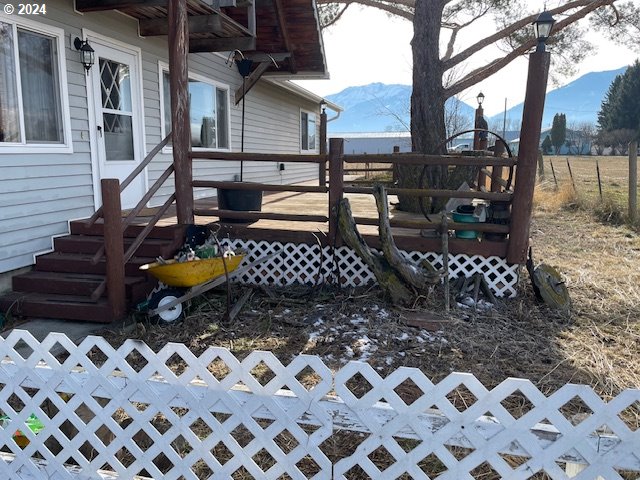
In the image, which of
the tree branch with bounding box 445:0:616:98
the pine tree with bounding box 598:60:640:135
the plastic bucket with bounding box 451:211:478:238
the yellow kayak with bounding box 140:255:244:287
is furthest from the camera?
the pine tree with bounding box 598:60:640:135

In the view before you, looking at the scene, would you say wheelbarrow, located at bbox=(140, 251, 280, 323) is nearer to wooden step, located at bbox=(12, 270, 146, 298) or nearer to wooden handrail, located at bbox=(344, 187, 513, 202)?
wooden step, located at bbox=(12, 270, 146, 298)

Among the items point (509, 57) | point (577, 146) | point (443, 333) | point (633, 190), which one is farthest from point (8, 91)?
point (577, 146)

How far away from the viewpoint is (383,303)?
14.9 feet

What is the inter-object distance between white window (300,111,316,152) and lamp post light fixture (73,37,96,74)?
911 cm

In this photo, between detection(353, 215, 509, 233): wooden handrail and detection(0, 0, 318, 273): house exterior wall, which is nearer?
detection(0, 0, 318, 273): house exterior wall

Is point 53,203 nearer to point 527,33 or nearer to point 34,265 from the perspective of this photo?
point 34,265

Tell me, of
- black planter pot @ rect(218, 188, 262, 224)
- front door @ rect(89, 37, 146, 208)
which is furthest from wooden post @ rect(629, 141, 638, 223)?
front door @ rect(89, 37, 146, 208)

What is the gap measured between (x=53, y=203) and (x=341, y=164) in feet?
9.85

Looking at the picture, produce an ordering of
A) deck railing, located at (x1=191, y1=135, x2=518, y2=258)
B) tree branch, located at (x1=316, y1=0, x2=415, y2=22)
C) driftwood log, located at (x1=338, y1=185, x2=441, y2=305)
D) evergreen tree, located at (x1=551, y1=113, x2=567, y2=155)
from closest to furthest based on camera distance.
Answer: driftwood log, located at (x1=338, y1=185, x2=441, y2=305), deck railing, located at (x1=191, y1=135, x2=518, y2=258), tree branch, located at (x1=316, y1=0, x2=415, y2=22), evergreen tree, located at (x1=551, y1=113, x2=567, y2=155)

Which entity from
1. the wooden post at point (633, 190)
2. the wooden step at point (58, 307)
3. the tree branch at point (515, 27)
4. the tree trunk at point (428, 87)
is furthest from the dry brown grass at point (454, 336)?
the tree branch at point (515, 27)

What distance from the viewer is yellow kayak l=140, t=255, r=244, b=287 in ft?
13.1

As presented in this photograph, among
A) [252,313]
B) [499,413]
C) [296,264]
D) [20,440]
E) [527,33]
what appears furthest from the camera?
[527,33]

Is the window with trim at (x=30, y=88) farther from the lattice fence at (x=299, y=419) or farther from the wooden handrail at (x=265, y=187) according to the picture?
the lattice fence at (x=299, y=419)

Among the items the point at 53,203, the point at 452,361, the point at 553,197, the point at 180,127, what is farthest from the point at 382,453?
the point at 553,197
